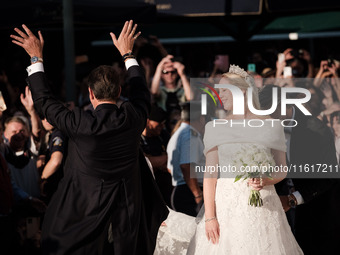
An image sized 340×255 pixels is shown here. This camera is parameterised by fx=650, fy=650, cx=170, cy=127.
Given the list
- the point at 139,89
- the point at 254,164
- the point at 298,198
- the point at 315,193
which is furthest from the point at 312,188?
the point at 139,89

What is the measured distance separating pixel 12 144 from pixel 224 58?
15.6 ft

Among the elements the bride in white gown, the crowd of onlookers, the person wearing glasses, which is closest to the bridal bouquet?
the bride in white gown

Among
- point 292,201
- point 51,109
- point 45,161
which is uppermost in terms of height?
point 51,109

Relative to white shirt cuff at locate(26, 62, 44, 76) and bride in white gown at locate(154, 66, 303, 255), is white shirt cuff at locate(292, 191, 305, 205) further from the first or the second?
white shirt cuff at locate(26, 62, 44, 76)

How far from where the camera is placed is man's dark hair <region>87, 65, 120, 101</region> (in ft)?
16.9

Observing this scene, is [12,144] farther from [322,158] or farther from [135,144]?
[322,158]

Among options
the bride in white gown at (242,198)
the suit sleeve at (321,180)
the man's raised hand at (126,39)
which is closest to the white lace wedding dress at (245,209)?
the bride in white gown at (242,198)

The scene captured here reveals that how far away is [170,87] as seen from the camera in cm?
1012

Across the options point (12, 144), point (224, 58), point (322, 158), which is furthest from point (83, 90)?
point (322, 158)

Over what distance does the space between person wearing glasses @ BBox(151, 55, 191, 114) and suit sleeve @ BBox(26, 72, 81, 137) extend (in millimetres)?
4451

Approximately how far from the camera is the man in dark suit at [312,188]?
248 inches

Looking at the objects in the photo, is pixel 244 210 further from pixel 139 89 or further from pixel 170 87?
pixel 170 87

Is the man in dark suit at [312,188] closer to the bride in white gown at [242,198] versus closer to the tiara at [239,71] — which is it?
the bride in white gown at [242,198]

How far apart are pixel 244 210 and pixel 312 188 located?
1170 millimetres
